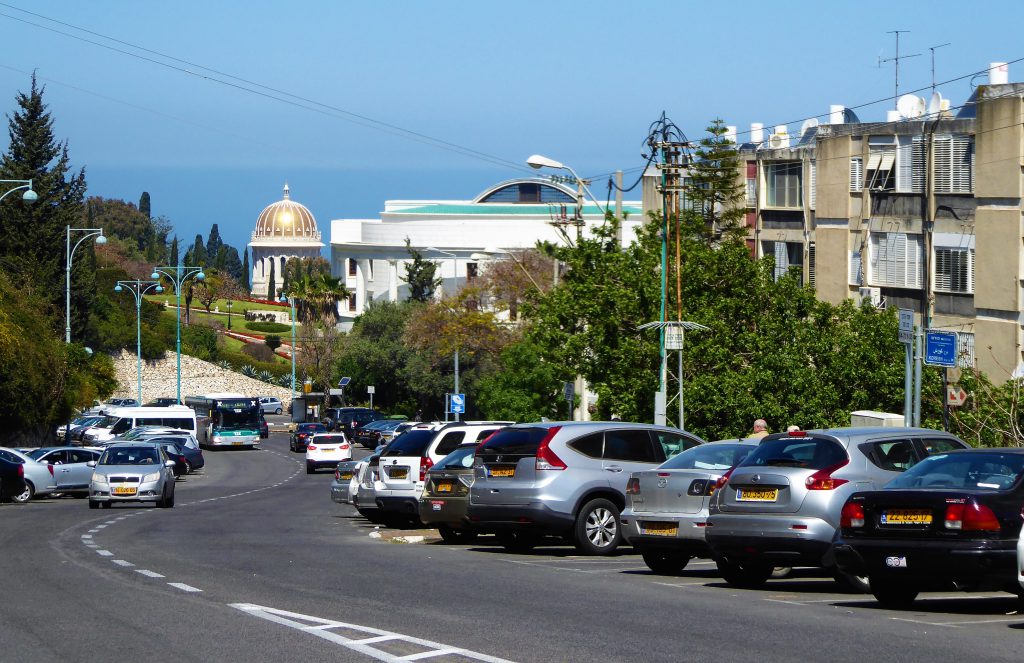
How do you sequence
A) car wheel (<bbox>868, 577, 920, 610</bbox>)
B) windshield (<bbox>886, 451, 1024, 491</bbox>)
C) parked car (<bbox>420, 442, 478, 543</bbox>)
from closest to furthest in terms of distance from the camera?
1. windshield (<bbox>886, 451, 1024, 491</bbox>)
2. car wheel (<bbox>868, 577, 920, 610</bbox>)
3. parked car (<bbox>420, 442, 478, 543</bbox>)

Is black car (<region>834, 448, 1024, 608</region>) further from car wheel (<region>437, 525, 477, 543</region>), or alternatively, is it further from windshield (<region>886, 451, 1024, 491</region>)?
car wheel (<region>437, 525, 477, 543</region>)

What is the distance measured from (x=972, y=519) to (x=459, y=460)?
11.0m

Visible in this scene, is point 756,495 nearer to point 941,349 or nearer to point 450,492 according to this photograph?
point 450,492

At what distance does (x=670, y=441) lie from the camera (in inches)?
771

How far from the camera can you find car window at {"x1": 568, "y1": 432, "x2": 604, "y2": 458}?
18781mm

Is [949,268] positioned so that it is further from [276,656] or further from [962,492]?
[276,656]

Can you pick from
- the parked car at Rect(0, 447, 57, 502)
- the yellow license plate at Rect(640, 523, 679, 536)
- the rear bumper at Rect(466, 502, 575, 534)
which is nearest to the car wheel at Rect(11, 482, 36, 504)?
the parked car at Rect(0, 447, 57, 502)

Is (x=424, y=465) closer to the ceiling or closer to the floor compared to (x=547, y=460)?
closer to the floor

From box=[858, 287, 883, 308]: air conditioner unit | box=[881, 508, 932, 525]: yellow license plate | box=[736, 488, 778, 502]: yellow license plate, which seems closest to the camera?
box=[881, 508, 932, 525]: yellow license plate

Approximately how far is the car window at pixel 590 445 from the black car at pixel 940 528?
608 cm

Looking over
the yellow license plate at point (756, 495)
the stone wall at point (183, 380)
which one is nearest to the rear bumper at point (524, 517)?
the yellow license plate at point (756, 495)

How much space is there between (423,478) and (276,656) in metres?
14.7

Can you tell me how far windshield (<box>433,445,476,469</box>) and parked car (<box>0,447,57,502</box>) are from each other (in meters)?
18.4

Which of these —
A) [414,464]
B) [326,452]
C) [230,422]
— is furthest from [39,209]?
[414,464]
